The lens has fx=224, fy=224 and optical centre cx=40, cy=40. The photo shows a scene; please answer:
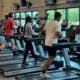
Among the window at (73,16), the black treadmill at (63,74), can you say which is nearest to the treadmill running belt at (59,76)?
the black treadmill at (63,74)

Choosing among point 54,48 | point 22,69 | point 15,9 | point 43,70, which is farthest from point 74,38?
point 15,9

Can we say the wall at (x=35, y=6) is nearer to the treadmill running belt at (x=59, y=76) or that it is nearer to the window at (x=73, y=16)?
the window at (x=73, y=16)

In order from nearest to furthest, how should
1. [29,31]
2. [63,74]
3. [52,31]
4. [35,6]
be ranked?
[52,31] < [63,74] < [29,31] < [35,6]

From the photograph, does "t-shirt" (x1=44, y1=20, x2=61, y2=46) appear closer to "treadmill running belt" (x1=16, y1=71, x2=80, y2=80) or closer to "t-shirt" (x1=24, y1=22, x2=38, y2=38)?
"treadmill running belt" (x1=16, y1=71, x2=80, y2=80)

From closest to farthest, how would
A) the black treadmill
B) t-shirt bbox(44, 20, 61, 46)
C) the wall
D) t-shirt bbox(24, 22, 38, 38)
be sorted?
t-shirt bbox(44, 20, 61, 46), the black treadmill, t-shirt bbox(24, 22, 38, 38), the wall

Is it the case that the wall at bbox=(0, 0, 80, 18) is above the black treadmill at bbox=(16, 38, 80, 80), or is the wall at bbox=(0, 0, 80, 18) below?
above

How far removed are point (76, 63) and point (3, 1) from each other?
9929 millimetres

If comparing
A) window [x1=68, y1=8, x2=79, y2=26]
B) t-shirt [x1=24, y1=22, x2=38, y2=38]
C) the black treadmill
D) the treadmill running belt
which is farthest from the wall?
the treadmill running belt

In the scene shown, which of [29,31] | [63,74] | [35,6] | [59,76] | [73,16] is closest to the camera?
[59,76]

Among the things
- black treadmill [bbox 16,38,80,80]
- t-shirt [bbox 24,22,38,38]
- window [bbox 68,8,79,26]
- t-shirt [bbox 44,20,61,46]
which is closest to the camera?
t-shirt [bbox 44,20,61,46]

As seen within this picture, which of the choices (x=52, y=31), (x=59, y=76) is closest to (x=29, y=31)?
(x=52, y=31)

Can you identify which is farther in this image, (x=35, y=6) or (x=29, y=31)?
(x=35, y=6)

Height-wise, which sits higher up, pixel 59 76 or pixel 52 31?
pixel 52 31

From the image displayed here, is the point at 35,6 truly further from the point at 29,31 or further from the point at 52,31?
the point at 52,31
